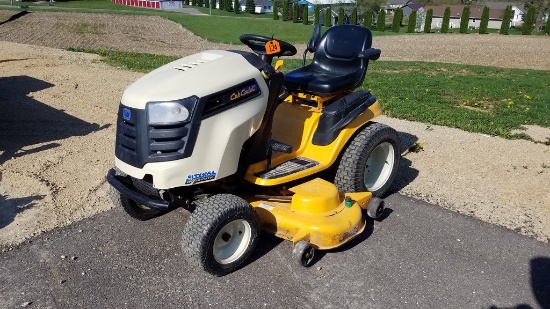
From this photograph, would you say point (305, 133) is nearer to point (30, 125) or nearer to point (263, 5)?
point (30, 125)

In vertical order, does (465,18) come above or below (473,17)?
above

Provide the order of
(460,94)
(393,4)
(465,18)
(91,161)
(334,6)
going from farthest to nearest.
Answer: (393,4)
(334,6)
(465,18)
(460,94)
(91,161)

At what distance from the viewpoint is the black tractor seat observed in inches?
180

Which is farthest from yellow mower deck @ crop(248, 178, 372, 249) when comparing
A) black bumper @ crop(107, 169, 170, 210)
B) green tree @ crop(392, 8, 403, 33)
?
green tree @ crop(392, 8, 403, 33)

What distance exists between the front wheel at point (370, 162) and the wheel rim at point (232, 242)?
1.26 meters

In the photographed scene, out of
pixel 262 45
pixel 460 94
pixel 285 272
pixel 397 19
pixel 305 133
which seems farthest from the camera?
pixel 397 19

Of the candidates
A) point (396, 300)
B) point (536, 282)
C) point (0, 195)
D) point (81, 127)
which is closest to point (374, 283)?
point (396, 300)

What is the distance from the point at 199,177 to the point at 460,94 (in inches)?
346

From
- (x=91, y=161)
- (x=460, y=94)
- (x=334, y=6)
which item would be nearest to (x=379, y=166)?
(x=91, y=161)

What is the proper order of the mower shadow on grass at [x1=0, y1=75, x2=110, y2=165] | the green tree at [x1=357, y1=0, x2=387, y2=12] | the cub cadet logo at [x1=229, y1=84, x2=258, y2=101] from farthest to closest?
1. the green tree at [x1=357, y1=0, x2=387, y2=12]
2. the mower shadow on grass at [x1=0, y1=75, x2=110, y2=165]
3. the cub cadet logo at [x1=229, y1=84, x2=258, y2=101]

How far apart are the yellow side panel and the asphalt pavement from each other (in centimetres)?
76

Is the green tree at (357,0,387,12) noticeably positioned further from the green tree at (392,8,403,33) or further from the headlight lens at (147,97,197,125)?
the headlight lens at (147,97,197,125)

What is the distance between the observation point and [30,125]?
7250mm

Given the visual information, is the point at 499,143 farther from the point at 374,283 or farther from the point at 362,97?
the point at 374,283
